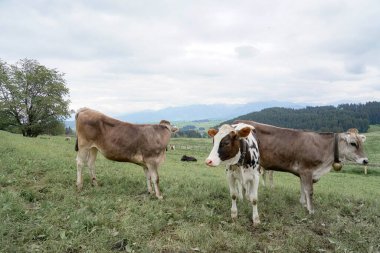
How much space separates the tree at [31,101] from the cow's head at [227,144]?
46.5m

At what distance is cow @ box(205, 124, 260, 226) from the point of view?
7.45 m

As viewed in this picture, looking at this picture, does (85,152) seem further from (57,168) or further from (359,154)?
(359,154)

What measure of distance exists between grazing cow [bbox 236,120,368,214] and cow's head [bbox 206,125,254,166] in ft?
6.69

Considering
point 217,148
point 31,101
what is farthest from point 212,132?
point 31,101

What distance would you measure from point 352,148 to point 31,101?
49.9 meters

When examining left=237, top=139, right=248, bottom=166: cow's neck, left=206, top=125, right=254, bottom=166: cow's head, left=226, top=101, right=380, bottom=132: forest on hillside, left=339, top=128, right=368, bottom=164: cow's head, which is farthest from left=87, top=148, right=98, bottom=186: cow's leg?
left=226, top=101, right=380, bottom=132: forest on hillside

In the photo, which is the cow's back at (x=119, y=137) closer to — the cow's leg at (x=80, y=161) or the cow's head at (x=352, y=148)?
the cow's leg at (x=80, y=161)

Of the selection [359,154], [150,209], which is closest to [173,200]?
[150,209]

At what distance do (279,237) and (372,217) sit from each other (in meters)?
3.24

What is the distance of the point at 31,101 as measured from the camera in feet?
164

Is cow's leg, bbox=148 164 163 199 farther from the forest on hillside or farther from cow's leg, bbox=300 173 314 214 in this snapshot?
the forest on hillside

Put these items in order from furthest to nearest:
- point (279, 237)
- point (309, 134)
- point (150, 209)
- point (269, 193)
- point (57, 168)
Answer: point (57, 168) → point (269, 193) → point (309, 134) → point (150, 209) → point (279, 237)

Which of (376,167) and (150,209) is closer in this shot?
(150,209)

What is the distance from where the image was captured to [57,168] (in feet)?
39.5
